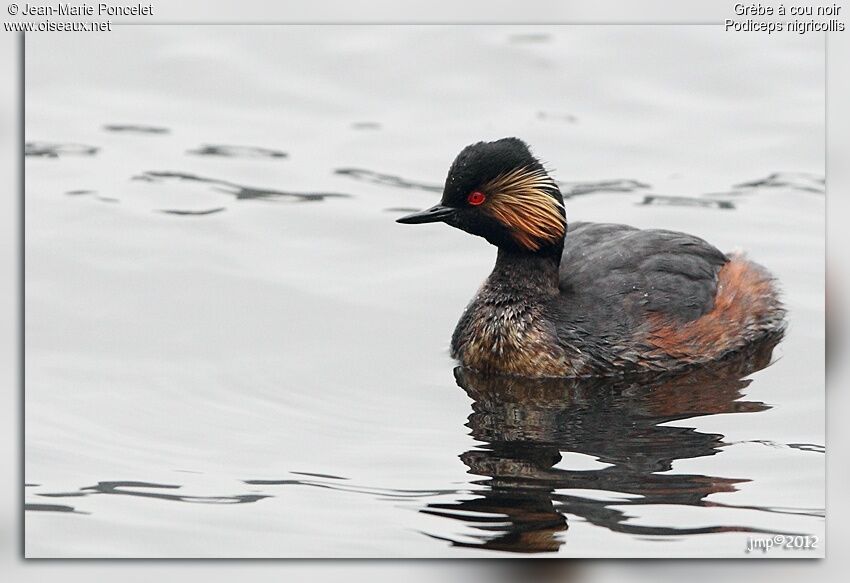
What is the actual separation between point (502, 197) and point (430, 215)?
488 millimetres

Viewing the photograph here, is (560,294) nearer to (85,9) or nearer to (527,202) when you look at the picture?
(527,202)

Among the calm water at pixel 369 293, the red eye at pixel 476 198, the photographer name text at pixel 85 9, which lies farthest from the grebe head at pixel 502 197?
the photographer name text at pixel 85 9

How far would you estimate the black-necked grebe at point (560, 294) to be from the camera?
9891 mm

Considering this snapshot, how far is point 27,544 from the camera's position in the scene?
23.3 feet

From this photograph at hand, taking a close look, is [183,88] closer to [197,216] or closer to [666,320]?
[197,216]

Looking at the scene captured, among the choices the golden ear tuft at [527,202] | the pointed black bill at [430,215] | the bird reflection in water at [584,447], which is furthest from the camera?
the golden ear tuft at [527,202]

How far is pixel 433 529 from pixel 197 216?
5.34 m

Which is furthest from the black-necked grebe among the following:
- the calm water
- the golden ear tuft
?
the calm water

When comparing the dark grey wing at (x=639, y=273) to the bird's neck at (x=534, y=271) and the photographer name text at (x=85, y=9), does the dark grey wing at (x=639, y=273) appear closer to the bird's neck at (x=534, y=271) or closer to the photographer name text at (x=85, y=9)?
the bird's neck at (x=534, y=271)

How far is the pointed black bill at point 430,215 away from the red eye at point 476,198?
0.12 meters

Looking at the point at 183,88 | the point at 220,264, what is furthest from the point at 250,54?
the point at 220,264

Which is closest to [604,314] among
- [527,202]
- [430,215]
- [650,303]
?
[650,303]

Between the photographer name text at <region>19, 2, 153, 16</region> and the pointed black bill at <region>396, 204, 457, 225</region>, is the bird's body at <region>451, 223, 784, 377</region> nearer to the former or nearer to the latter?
the pointed black bill at <region>396, 204, 457, 225</region>

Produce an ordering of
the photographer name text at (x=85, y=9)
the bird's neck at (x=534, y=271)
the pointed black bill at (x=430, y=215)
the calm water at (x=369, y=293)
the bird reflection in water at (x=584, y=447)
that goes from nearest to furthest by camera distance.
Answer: the bird reflection in water at (x=584, y=447) → the calm water at (x=369, y=293) → the photographer name text at (x=85, y=9) → the pointed black bill at (x=430, y=215) → the bird's neck at (x=534, y=271)
